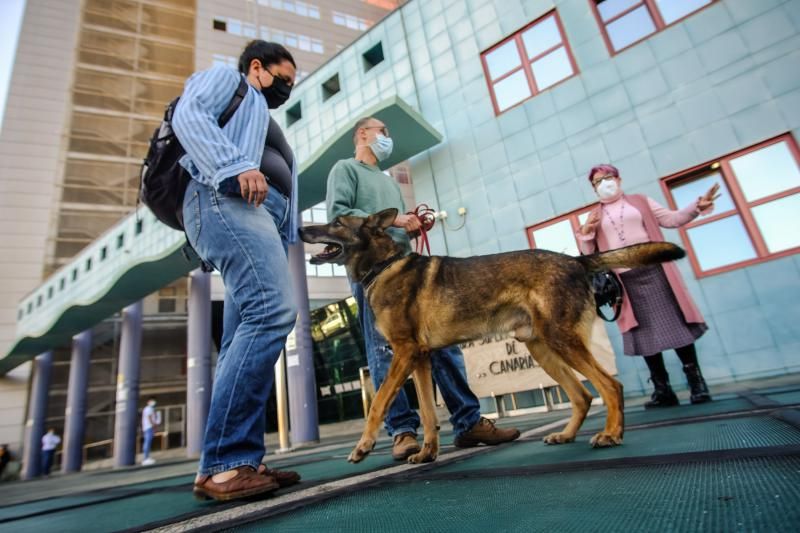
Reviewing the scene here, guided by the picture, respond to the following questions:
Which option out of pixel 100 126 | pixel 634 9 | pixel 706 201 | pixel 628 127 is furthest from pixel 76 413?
pixel 634 9

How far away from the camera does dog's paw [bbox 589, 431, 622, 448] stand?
1.88m

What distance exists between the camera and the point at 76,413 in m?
16.9

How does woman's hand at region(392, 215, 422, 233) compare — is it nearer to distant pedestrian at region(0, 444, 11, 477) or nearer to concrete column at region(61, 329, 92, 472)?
concrete column at region(61, 329, 92, 472)

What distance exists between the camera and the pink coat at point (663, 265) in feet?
11.3

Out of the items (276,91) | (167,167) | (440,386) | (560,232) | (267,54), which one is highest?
(560,232)

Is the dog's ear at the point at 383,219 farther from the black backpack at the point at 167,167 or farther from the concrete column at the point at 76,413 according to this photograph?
the concrete column at the point at 76,413

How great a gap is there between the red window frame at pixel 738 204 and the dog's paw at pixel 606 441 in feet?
18.1

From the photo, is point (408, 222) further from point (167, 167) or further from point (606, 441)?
point (606, 441)

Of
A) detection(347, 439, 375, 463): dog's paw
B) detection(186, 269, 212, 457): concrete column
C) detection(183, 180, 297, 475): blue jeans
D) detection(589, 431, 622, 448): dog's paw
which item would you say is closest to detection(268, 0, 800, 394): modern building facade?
detection(589, 431, 622, 448): dog's paw

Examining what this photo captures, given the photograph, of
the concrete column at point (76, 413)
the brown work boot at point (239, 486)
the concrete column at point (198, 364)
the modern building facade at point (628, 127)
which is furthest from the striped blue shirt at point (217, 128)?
the concrete column at point (76, 413)

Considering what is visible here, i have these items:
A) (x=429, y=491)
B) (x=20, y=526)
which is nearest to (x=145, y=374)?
(x=20, y=526)

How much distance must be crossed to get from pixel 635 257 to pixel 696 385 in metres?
1.97

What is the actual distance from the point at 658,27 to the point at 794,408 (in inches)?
294

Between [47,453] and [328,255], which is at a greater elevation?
[328,255]
